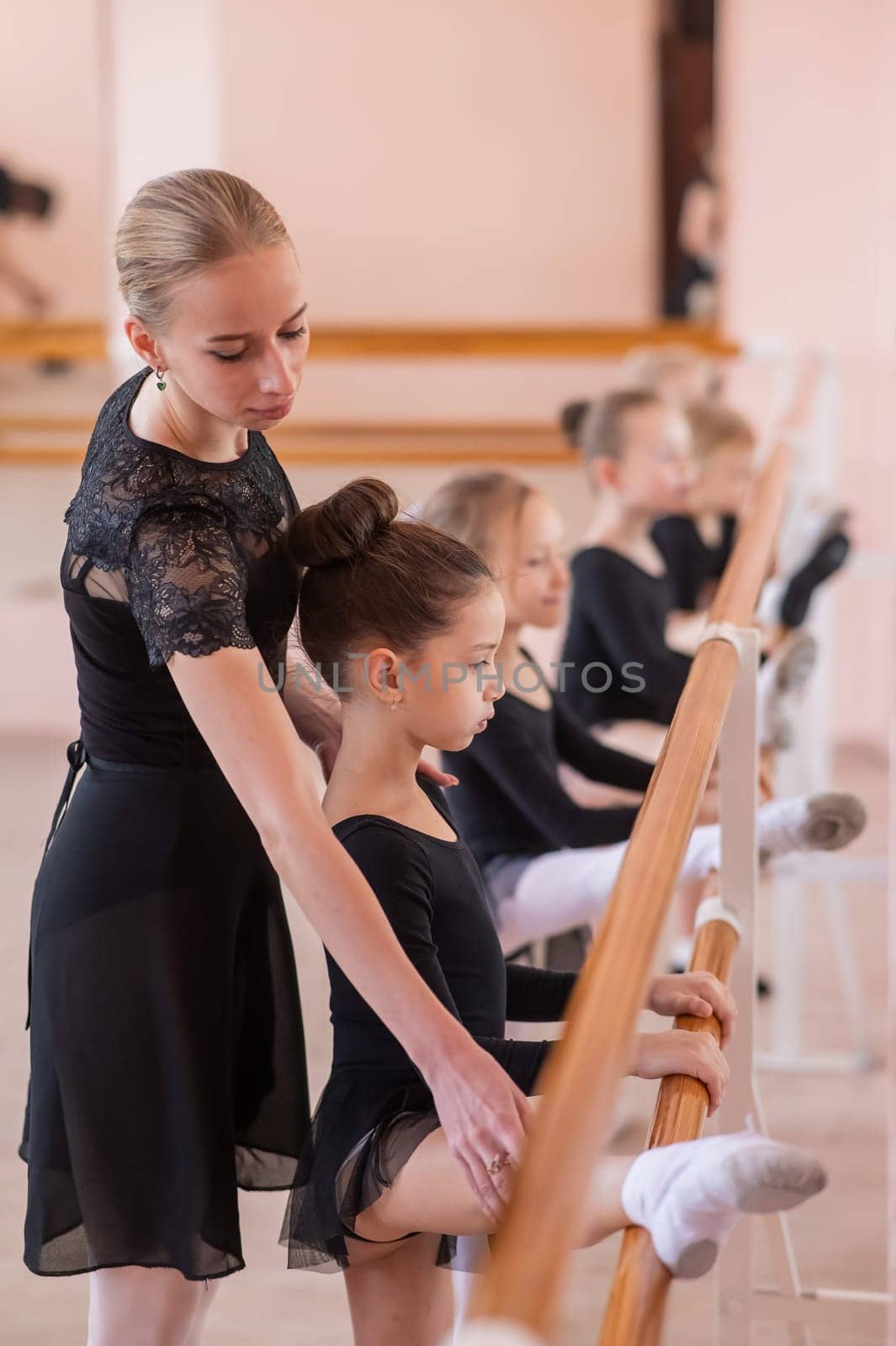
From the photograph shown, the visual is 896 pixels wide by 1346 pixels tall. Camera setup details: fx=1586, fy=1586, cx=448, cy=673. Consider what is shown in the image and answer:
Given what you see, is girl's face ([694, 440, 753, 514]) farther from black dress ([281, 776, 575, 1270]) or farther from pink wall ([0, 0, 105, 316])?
pink wall ([0, 0, 105, 316])

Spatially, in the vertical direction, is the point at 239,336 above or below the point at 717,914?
above

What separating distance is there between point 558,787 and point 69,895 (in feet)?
2.21

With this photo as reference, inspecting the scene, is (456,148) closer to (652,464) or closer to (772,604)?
(652,464)

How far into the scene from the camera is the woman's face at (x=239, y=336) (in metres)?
0.95

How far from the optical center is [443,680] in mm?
1077

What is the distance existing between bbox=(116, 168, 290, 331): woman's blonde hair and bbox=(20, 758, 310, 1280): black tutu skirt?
1.08 ft

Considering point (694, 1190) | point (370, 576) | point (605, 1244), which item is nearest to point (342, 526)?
point (370, 576)

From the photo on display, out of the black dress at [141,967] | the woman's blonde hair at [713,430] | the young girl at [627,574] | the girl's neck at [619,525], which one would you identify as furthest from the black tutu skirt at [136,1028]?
the woman's blonde hair at [713,430]

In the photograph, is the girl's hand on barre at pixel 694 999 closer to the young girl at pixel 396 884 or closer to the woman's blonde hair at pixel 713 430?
the young girl at pixel 396 884

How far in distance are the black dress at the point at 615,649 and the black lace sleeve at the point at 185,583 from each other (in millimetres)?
1281

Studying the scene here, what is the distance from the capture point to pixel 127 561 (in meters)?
0.98

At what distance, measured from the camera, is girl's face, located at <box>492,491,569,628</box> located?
5.27ft

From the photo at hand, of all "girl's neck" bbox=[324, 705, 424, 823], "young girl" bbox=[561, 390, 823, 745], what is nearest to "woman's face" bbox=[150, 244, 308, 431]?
"girl's neck" bbox=[324, 705, 424, 823]

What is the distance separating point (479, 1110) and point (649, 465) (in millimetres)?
1623
